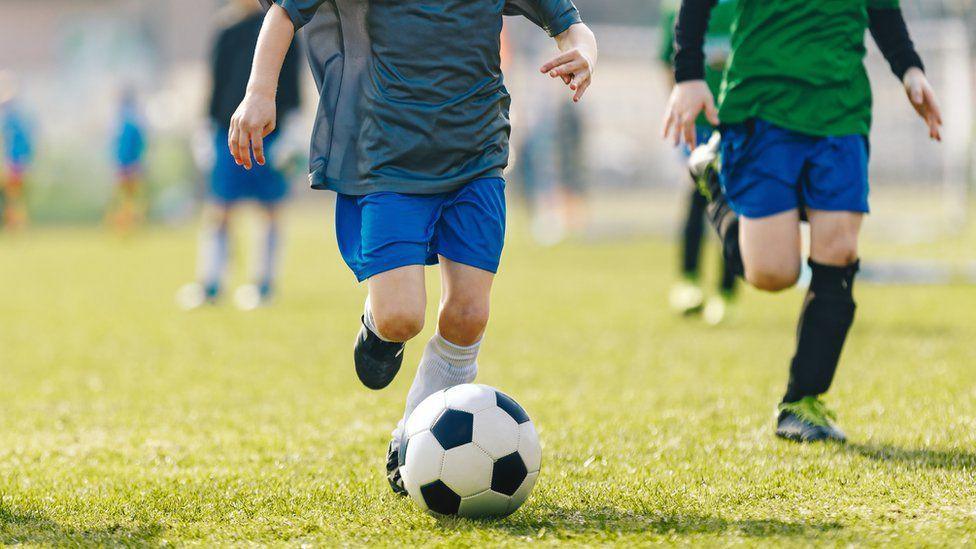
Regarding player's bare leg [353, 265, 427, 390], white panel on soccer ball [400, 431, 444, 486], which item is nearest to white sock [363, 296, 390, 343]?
player's bare leg [353, 265, 427, 390]

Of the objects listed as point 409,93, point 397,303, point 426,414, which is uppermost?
point 409,93

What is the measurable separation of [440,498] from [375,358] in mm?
605

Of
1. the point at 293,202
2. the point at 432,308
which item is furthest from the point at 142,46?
the point at 432,308

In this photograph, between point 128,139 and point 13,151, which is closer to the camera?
point 128,139

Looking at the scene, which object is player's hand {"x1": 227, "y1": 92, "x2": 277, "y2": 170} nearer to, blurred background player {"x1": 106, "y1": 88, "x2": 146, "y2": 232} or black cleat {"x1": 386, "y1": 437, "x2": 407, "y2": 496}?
black cleat {"x1": 386, "y1": 437, "x2": 407, "y2": 496}

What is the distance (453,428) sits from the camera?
114 inches

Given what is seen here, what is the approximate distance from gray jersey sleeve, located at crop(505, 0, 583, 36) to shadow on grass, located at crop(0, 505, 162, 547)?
5.40 feet

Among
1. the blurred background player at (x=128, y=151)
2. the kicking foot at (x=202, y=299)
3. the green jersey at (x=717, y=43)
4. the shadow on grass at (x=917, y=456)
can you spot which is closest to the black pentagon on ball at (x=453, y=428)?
the shadow on grass at (x=917, y=456)

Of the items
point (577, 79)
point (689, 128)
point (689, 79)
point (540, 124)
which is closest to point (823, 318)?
point (689, 128)

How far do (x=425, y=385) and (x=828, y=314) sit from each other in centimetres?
133

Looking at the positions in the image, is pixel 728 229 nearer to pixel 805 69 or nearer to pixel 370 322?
pixel 805 69

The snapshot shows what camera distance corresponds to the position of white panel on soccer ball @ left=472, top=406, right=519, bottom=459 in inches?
112

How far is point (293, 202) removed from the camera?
30.0 metres

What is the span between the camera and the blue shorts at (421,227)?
310 cm
